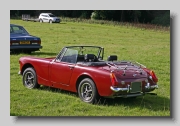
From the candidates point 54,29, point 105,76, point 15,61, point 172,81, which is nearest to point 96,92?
point 105,76

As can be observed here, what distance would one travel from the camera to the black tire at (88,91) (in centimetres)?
722

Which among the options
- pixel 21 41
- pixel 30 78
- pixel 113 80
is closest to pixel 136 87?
pixel 113 80

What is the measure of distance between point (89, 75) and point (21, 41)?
7525 mm

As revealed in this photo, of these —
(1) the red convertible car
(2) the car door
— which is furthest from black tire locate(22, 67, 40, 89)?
(2) the car door

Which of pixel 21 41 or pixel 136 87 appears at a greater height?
pixel 21 41

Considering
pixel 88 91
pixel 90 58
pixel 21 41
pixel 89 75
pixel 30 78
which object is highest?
pixel 21 41

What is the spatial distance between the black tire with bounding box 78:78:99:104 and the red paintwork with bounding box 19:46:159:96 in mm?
98

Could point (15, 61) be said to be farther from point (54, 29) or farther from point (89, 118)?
point (54, 29)

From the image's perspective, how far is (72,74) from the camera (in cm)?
770

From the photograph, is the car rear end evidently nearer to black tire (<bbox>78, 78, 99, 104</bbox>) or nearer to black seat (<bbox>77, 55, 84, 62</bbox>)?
black tire (<bbox>78, 78, 99, 104</bbox>)

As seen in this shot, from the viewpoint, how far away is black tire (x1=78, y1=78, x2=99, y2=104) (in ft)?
23.7

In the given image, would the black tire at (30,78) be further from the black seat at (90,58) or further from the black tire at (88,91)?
the black tire at (88,91)

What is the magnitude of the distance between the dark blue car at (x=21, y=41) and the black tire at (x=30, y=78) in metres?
5.26

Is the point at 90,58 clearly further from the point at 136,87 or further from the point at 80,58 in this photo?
the point at 136,87
